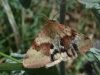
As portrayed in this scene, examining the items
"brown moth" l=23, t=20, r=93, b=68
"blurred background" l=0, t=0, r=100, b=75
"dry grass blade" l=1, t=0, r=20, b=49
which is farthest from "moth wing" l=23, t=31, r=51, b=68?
"dry grass blade" l=1, t=0, r=20, b=49

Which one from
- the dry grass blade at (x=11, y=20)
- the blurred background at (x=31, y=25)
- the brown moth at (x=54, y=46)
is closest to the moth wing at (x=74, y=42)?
the brown moth at (x=54, y=46)

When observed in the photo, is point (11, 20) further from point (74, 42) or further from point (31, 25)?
point (74, 42)

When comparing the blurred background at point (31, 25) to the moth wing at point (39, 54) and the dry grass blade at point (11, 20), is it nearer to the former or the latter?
the dry grass blade at point (11, 20)

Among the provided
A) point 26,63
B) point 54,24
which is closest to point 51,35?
point 54,24

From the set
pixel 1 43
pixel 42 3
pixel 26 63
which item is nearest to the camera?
pixel 26 63

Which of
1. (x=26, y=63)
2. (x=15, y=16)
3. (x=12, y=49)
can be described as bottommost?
(x=12, y=49)

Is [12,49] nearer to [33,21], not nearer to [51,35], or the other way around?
[33,21]
